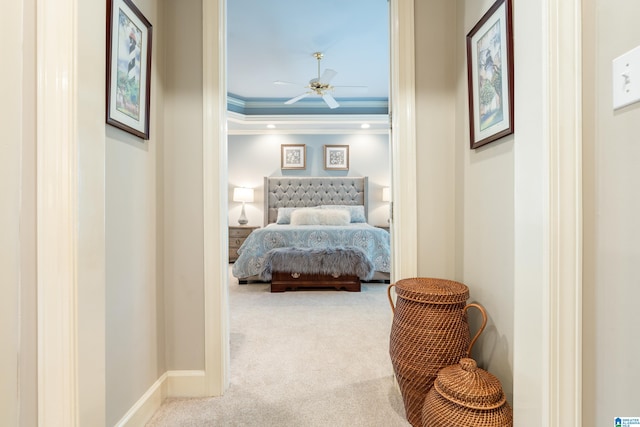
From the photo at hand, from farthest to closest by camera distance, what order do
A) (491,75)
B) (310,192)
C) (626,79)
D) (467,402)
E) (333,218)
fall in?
1. (310,192)
2. (333,218)
3. (491,75)
4. (467,402)
5. (626,79)

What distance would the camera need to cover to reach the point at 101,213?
40.0 inches

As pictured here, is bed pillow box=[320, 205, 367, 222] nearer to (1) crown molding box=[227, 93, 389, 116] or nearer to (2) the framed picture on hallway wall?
(1) crown molding box=[227, 93, 389, 116]

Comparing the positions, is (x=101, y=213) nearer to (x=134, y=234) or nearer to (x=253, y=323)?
(x=134, y=234)

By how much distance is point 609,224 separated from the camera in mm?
763

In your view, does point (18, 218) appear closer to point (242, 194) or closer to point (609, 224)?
point (609, 224)

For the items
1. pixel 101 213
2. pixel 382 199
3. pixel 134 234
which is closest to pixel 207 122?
pixel 134 234

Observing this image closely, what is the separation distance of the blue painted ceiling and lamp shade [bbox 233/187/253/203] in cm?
141

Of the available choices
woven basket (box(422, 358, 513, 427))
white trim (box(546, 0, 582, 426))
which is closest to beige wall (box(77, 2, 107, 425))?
woven basket (box(422, 358, 513, 427))

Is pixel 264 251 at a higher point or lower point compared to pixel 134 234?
lower

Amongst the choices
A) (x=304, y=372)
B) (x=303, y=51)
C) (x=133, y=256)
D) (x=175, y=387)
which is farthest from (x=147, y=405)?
(x=303, y=51)

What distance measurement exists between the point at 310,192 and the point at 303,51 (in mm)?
2775

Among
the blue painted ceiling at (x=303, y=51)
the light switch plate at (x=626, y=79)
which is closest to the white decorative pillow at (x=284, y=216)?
the blue painted ceiling at (x=303, y=51)

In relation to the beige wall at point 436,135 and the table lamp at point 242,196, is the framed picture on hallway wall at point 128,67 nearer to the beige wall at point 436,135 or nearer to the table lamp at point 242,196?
the beige wall at point 436,135

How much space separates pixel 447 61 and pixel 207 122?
52.1 inches
